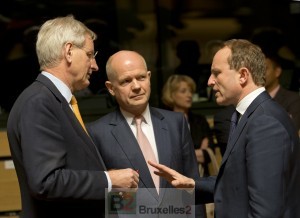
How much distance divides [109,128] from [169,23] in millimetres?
2453

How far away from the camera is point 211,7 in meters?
5.38

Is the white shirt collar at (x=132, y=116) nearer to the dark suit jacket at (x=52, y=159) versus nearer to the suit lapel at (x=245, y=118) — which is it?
the dark suit jacket at (x=52, y=159)

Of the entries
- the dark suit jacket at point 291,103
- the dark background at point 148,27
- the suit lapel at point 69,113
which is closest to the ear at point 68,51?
the suit lapel at point 69,113

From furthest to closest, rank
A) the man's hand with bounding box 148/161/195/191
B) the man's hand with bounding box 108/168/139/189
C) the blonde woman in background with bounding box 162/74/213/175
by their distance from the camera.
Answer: the blonde woman in background with bounding box 162/74/213/175 < the man's hand with bounding box 148/161/195/191 < the man's hand with bounding box 108/168/139/189

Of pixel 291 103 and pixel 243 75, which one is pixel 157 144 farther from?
pixel 291 103

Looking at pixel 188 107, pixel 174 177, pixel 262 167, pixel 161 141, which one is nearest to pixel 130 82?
pixel 161 141

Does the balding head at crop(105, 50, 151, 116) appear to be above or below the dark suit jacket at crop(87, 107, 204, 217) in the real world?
above

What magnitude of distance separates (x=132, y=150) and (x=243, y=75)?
793mm

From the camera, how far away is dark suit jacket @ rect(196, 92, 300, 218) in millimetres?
2240

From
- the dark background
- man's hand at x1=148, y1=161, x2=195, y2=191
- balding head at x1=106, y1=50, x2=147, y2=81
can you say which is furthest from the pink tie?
the dark background

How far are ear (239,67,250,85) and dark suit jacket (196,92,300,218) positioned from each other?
91mm

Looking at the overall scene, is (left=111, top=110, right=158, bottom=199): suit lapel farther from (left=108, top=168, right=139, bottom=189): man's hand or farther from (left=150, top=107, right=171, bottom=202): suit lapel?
(left=108, top=168, right=139, bottom=189): man's hand

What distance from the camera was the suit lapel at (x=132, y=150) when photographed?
2982mm

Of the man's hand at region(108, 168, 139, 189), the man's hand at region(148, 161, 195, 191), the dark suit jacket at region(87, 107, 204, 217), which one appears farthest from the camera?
the dark suit jacket at region(87, 107, 204, 217)
